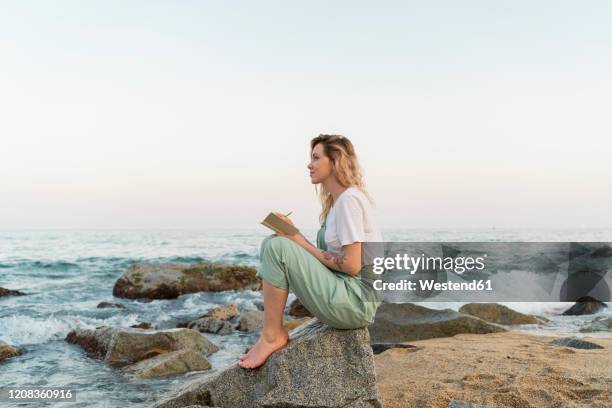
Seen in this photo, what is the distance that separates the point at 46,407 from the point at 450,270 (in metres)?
18.7

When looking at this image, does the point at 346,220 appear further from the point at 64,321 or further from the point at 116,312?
the point at 116,312

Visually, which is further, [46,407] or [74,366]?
[74,366]

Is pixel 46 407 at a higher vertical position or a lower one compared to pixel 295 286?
lower

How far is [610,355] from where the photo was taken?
6719 millimetres

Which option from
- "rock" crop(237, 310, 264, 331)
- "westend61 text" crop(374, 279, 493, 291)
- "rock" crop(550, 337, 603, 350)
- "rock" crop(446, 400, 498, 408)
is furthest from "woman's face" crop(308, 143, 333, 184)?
"westend61 text" crop(374, 279, 493, 291)

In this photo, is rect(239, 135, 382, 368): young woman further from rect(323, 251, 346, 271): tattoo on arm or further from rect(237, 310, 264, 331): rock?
rect(237, 310, 264, 331): rock

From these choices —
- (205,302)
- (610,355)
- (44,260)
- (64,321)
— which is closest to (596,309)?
(610,355)

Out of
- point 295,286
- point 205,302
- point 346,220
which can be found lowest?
point 205,302

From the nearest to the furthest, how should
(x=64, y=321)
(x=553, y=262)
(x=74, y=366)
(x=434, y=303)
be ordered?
(x=74, y=366) → (x=64, y=321) → (x=434, y=303) → (x=553, y=262)

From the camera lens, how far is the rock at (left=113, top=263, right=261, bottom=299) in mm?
16641

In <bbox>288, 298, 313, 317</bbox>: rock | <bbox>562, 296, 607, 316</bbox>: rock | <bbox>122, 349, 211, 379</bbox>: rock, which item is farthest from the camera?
<bbox>288, 298, 313, 317</bbox>: rock

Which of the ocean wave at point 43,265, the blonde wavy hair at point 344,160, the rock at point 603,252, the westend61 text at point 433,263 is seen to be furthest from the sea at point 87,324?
the westend61 text at point 433,263

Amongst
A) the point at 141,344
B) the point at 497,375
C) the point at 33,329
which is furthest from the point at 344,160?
the point at 33,329

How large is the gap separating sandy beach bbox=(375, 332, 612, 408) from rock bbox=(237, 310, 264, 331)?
4.67 m
